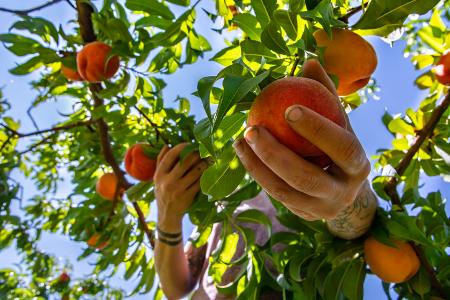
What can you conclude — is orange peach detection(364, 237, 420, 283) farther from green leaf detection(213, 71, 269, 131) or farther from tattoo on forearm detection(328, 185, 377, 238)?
green leaf detection(213, 71, 269, 131)

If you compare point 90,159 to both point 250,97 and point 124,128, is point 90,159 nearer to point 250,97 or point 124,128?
point 124,128

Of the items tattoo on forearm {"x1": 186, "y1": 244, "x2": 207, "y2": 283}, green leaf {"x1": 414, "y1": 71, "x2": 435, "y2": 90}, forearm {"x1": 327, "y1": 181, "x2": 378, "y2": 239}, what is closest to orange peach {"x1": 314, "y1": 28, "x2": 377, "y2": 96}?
forearm {"x1": 327, "y1": 181, "x2": 378, "y2": 239}

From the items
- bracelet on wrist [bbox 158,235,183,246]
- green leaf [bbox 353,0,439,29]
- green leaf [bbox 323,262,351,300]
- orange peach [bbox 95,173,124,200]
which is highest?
green leaf [bbox 353,0,439,29]

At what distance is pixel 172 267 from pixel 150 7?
100 cm

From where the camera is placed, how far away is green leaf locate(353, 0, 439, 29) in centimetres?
66

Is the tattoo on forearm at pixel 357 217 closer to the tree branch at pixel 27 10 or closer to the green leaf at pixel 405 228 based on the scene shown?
the green leaf at pixel 405 228

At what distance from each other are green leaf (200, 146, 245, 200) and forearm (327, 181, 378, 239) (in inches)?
19.6

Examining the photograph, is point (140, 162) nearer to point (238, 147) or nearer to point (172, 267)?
point (172, 267)

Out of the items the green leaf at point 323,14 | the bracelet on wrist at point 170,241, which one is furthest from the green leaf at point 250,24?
the bracelet on wrist at point 170,241

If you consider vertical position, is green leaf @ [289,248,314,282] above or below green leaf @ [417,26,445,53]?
below

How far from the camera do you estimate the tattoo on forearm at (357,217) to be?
3.75 ft

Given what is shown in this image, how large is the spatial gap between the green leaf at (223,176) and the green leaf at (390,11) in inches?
Answer: 12.8

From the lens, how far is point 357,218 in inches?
45.8

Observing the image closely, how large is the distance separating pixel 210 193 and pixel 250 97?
20cm
